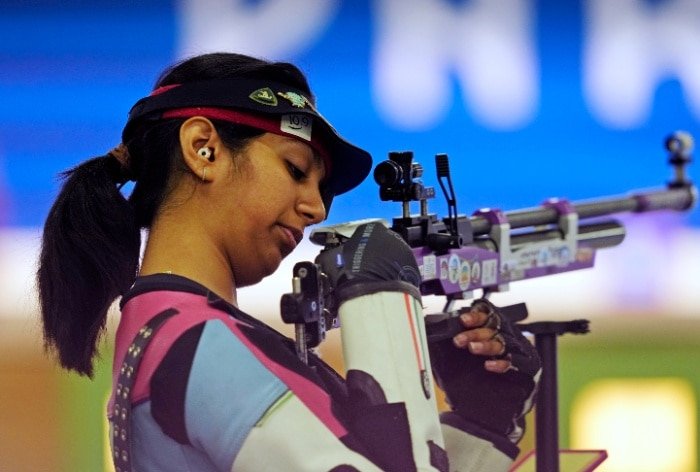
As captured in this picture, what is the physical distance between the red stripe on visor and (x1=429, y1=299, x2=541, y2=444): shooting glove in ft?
0.96

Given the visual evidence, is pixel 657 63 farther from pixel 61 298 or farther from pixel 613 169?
pixel 61 298

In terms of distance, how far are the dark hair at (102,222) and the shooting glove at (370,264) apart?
0.16m

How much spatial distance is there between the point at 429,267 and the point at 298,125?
428 mm

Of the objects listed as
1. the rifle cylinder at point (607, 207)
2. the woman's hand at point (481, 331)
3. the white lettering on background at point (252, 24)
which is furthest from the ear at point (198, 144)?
the white lettering on background at point (252, 24)

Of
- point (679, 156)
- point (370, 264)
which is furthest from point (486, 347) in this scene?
point (679, 156)

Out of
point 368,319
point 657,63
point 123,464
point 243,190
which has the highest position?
point 657,63

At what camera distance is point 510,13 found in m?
3.00

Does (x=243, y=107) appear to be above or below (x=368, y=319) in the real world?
above

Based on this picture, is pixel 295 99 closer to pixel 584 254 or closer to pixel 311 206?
pixel 311 206

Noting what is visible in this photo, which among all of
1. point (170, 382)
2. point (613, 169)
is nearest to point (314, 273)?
point (170, 382)

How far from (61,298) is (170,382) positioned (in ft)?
0.82

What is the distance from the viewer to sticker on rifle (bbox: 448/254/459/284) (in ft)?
5.59

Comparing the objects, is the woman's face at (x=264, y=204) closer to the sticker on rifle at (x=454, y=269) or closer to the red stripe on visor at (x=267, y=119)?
the red stripe on visor at (x=267, y=119)

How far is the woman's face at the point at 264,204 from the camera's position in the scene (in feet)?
4.08
